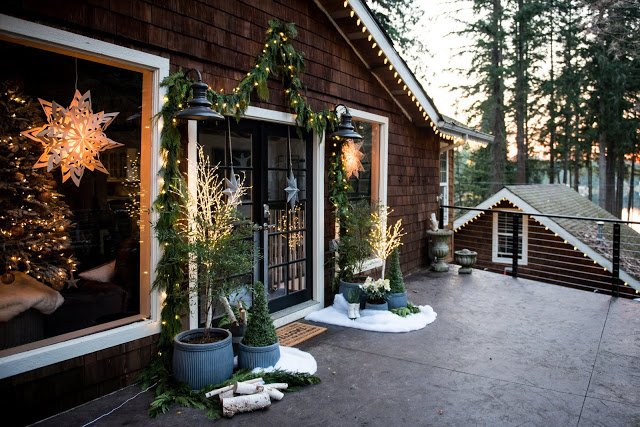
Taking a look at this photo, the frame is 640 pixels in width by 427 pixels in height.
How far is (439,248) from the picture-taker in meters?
7.96

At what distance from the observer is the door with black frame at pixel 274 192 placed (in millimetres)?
4352

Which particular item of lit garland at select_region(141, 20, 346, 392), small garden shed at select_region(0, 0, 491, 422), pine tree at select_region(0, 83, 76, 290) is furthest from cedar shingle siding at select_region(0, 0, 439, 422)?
pine tree at select_region(0, 83, 76, 290)

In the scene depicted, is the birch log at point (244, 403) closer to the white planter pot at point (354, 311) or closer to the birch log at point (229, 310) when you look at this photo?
the birch log at point (229, 310)

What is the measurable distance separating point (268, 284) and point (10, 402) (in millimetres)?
2523

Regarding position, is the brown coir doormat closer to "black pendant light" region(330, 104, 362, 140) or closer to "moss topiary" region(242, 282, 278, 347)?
"moss topiary" region(242, 282, 278, 347)

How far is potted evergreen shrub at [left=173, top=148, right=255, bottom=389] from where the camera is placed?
331 centimetres

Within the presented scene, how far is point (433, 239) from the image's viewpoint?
809 cm

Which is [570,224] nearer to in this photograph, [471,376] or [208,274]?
[471,376]

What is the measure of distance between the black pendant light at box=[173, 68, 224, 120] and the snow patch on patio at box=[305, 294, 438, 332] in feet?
8.48

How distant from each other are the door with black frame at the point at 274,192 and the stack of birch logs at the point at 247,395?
4.86 feet

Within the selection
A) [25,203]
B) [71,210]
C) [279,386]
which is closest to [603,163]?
[279,386]

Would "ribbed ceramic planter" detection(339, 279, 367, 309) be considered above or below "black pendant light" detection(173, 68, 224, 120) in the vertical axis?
below

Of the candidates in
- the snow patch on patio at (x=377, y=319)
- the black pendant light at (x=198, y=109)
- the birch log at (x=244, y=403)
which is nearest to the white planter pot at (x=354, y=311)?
the snow patch on patio at (x=377, y=319)

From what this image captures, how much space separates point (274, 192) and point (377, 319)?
1.69 m
